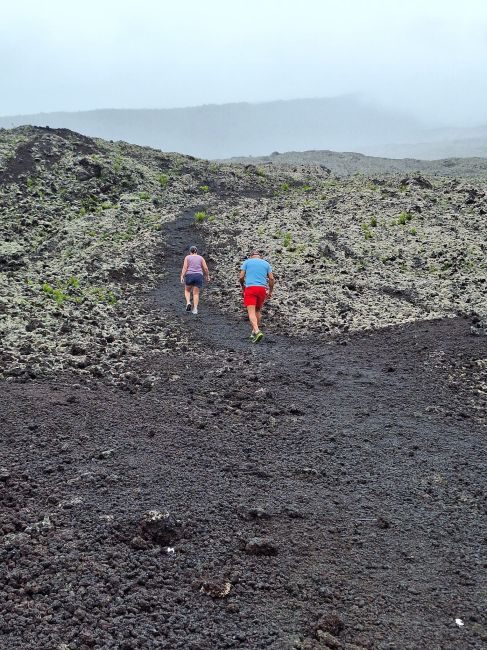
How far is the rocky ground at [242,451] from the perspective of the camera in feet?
17.7

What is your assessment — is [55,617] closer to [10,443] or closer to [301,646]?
[301,646]

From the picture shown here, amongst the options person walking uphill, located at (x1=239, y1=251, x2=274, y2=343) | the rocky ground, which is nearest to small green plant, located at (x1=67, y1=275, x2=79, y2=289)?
the rocky ground

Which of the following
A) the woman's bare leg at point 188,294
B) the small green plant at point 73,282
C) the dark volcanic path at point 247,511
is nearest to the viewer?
the dark volcanic path at point 247,511

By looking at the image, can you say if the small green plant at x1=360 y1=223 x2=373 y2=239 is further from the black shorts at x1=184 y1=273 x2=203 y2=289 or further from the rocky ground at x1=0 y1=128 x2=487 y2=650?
the black shorts at x1=184 y1=273 x2=203 y2=289

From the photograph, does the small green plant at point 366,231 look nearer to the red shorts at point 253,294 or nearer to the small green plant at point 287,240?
the small green plant at point 287,240

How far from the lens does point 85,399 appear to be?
9.88 m

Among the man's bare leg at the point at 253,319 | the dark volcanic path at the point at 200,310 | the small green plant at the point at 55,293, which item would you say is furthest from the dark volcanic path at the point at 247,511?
the small green plant at the point at 55,293

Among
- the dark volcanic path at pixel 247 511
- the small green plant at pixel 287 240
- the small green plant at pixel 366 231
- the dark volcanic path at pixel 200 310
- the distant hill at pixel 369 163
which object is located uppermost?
the distant hill at pixel 369 163

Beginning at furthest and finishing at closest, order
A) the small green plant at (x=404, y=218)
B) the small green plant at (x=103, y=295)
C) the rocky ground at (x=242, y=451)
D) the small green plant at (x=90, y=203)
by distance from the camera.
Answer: the small green plant at (x=90, y=203) < the small green plant at (x=404, y=218) < the small green plant at (x=103, y=295) < the rocky ground at (x=242, y=451)

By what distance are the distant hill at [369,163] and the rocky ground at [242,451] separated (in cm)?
3805

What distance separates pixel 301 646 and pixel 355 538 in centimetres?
179

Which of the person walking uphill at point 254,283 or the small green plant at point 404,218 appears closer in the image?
the person walking uphill at point 254,283

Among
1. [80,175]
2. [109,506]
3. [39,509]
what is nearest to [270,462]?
[109,506]

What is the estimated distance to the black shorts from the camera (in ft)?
53.6
